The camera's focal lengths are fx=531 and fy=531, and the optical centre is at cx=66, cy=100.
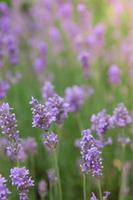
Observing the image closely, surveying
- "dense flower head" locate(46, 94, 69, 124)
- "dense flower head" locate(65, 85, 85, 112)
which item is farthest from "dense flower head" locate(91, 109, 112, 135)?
"dense flower head" locate(65, 85, 85, 112)

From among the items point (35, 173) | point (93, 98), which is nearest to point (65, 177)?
point (35, 173)

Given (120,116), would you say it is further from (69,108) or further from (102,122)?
(69,108)

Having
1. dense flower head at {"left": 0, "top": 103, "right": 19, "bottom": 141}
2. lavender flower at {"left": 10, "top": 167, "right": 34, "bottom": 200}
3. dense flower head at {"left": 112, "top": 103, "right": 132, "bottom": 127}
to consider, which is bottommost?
lavender flower at {"left": 10, "top": 167, "right": 34, "bottom": 200}

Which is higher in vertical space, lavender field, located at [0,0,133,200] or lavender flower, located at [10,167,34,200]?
lavender field, located at [0,0,133,200]

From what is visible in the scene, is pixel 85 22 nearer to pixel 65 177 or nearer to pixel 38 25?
pixel 38 25

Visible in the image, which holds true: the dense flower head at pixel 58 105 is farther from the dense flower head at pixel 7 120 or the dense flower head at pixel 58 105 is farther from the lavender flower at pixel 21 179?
the lavender flower at pixel 21 179

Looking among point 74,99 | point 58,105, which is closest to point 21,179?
point 58,105

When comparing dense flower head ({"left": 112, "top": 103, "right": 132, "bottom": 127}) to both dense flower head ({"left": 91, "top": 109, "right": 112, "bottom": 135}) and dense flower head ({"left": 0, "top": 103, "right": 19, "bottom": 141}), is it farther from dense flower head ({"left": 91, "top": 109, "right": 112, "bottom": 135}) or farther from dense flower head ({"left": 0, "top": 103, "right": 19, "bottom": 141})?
dense flower head ({"left": 0, "top": 103, "right": 19, "bottom": 141})

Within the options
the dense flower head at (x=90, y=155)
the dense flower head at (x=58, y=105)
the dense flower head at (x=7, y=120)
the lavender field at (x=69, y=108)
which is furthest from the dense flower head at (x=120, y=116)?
the dense flower head at (x=7, y=120)
